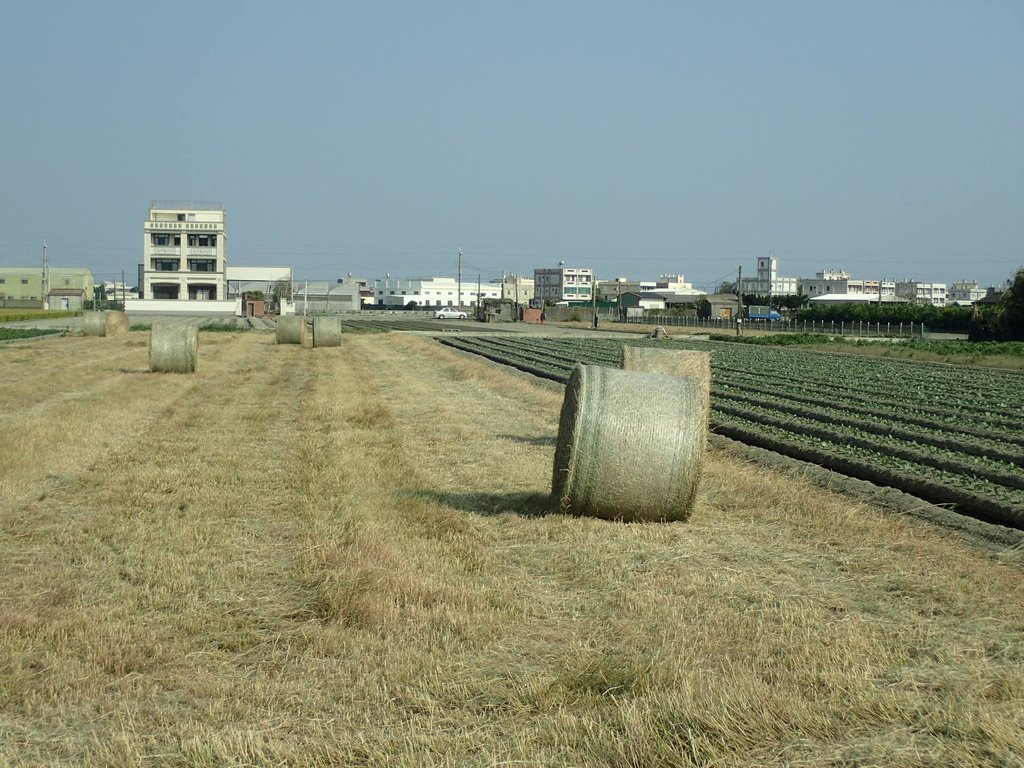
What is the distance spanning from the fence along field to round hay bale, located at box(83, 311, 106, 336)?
90.2 ft

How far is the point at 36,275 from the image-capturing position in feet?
575

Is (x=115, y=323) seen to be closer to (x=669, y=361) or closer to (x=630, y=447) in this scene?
(x=669, y=361)

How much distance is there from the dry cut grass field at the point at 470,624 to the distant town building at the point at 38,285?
470 ft

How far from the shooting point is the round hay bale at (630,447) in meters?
10.2

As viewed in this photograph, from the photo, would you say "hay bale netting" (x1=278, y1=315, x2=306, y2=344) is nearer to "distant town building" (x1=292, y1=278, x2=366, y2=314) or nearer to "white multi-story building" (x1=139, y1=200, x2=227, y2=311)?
"white multi-story building" (x1=139, y1=200, x2=227, y2=311)

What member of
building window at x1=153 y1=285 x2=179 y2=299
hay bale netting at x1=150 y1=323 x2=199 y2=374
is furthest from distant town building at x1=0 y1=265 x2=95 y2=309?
hay bale netting at x1=150 y1=323 x2=199 y2=374

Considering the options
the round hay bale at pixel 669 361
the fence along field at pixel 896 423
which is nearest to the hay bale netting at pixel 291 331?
the fence along field at pixel 896 423

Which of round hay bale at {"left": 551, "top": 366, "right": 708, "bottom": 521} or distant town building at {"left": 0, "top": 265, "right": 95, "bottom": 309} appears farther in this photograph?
distant town building at {"left": 0, "top": 265, "right": 95, "bottom": 309}

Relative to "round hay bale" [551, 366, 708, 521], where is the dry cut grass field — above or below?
below

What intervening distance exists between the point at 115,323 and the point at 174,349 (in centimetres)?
2991

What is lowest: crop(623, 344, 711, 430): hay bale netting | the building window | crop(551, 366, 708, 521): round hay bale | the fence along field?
the fence along field

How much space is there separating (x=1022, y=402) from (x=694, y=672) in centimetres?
1849

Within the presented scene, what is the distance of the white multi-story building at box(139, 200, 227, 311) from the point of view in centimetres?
12581

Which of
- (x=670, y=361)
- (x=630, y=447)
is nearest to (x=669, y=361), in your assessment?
(x=670, y=361)
